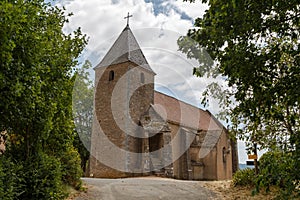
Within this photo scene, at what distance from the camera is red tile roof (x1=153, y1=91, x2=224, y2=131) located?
27641 mm

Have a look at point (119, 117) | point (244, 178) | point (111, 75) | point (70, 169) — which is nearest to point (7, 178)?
point (70, 169)

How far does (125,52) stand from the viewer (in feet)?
86.0

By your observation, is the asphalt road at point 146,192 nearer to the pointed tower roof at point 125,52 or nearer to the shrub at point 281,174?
the shrub at point 281,174

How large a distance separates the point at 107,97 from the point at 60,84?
17360 mm

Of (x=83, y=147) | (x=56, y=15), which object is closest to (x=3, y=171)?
(x=56, y=15)

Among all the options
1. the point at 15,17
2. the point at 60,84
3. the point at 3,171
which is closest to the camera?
the point at 15,17

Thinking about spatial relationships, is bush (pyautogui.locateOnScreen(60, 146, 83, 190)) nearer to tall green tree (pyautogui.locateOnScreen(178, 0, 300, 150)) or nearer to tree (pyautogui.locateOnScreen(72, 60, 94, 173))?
tall green tree (pyautogui.locateOnScreen(178, 0, 300, 150))

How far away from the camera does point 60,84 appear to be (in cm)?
869

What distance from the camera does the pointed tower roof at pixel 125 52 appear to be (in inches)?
1025

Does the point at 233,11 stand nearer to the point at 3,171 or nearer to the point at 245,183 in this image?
the point at 3,171

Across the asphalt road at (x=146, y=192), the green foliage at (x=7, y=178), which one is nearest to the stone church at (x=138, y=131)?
the asphalt road at (x=146, y=192)

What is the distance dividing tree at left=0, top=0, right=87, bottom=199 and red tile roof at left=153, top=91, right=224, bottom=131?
17.1 metres

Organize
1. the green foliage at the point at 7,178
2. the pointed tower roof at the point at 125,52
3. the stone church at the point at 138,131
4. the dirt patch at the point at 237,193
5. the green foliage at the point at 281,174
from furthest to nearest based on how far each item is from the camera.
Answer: the pointed tower roof at the point at 125,52
the stone church at the point at 138,131
the dirt patch at the point at 237,193
the green foliage at the point at 7,178
the green foliage at the point at 281,174

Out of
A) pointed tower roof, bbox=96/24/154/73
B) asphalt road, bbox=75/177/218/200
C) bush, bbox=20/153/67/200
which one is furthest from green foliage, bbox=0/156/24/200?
pointed tower roof, bbox=96/24/154/73
